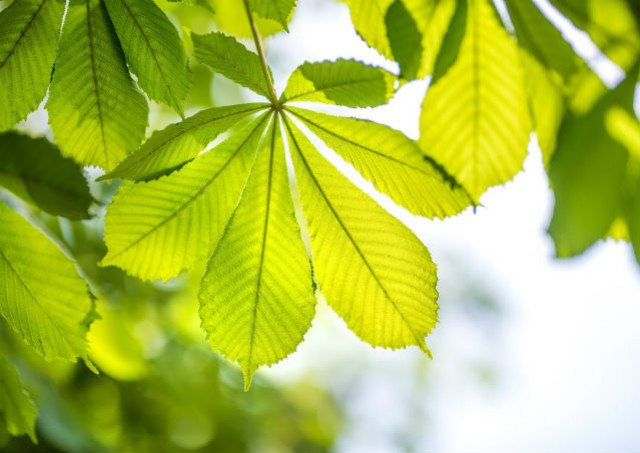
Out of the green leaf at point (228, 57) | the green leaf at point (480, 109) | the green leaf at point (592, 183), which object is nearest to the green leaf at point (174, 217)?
the green leaf at point (228, 57)

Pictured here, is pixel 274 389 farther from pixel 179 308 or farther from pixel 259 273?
pixel 259 273

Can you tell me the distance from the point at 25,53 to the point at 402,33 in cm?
55

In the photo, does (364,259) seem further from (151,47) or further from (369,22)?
(151,47)

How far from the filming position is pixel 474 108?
1.92ft

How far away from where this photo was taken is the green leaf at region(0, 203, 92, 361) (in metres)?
0.80

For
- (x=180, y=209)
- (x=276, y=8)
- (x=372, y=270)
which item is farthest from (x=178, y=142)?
(x=372, y=270)

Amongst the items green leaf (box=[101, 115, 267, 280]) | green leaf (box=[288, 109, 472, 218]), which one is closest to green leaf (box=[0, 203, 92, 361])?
green leaf (box=[101, 115, 267, 280])

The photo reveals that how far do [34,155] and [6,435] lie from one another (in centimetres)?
121

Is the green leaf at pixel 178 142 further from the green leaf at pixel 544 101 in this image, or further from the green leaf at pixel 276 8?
the green leaf at pixel 544 101

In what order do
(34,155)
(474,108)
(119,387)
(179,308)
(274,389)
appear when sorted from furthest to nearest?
1. (274,389)
2. (179,308)
3. (119,387)
4. (34,155)
5. (474,108)

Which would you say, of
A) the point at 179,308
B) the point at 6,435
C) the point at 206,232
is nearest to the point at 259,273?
the point at 206,232

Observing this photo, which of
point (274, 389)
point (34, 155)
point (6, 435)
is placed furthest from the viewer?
point (274, 389)

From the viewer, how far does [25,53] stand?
758mm

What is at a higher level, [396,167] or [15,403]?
[396,167]
